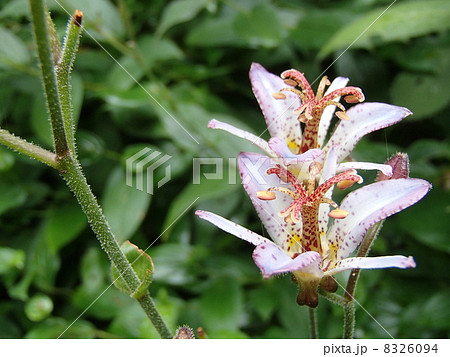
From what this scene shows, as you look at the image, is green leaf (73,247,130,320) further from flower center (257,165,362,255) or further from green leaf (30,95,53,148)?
flower center (257,165,362,255)

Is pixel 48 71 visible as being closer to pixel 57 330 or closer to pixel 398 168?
pixel 398 168

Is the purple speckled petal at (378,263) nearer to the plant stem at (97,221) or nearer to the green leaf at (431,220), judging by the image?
the plant stem at (97,221)

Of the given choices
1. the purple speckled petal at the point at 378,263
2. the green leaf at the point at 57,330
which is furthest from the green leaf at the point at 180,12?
the purple speckled petal at the point at 378,263

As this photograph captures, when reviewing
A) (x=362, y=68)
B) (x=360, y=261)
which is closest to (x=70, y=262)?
(x=362, y=68)

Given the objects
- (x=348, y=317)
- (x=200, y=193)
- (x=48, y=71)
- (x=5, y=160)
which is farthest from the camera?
(x=5, y=160)

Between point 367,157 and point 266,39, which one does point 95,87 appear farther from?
point 367,157

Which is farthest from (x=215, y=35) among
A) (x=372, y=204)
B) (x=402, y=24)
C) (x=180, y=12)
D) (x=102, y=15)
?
(x=372, y=204)
